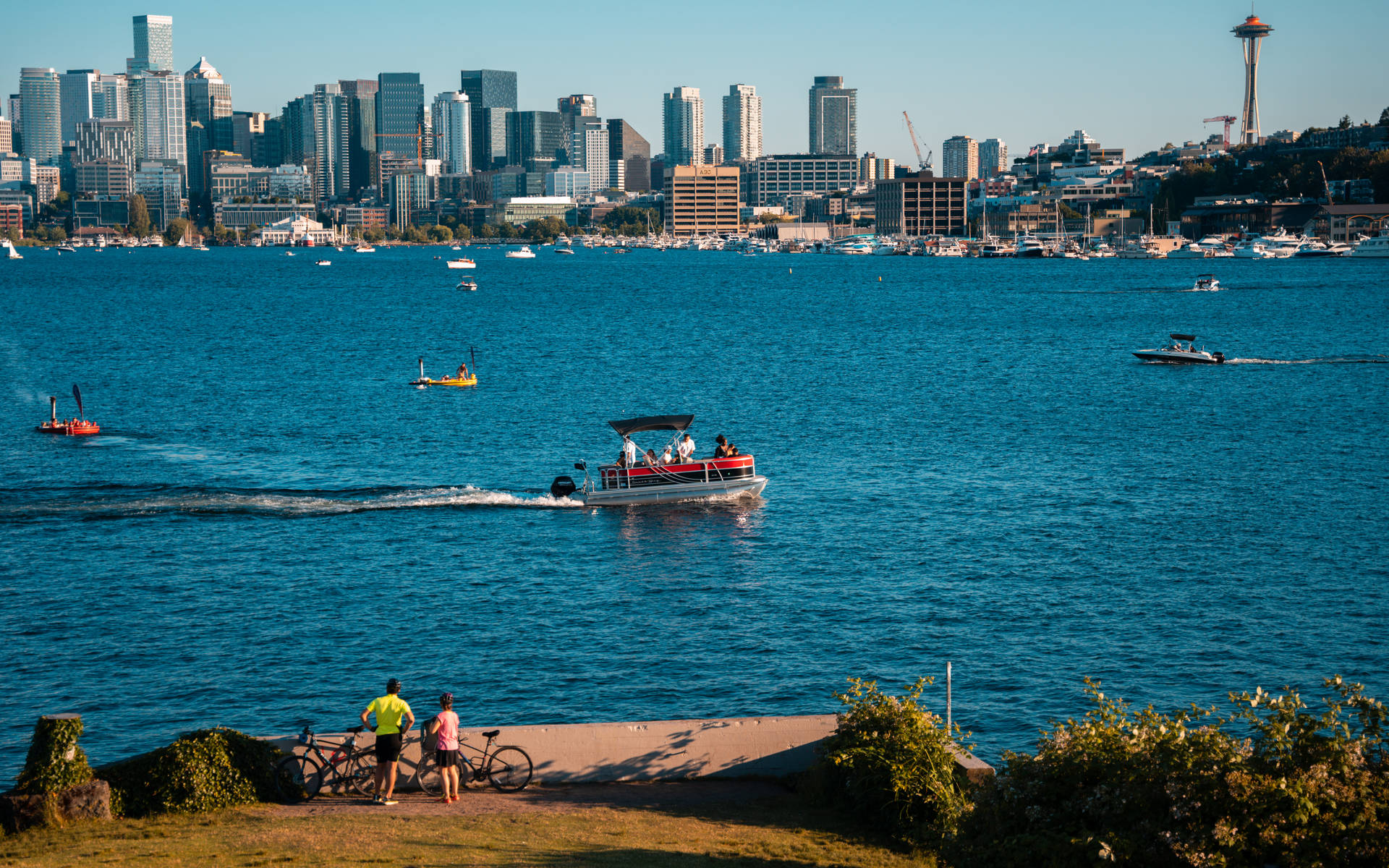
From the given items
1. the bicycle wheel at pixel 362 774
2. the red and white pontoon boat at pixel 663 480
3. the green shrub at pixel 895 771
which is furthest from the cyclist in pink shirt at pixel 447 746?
the red and white pontoon boat at pixel 663 480

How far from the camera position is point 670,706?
30.0 metres

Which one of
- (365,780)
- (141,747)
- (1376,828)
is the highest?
(1376,828)

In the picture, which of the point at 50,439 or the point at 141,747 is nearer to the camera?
the point at 141,747

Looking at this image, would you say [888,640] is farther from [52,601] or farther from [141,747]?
[52,601]

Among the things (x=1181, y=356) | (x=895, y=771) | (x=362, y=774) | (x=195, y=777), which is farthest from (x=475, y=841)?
(x=1181, y=356)

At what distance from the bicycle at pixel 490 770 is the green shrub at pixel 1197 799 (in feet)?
25.5

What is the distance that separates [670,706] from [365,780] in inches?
400

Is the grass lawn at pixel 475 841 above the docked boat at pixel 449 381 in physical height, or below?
below

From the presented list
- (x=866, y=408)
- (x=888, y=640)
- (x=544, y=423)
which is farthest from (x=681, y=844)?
(x=866, y=408)

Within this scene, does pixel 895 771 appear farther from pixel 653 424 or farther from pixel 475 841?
pixel 653 424

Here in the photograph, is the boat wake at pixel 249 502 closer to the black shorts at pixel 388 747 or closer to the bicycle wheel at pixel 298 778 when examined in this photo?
the bicycle wheel at pixel 298 778

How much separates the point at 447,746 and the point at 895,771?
260 inches

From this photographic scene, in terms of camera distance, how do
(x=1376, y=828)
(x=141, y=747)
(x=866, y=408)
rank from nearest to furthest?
(x=1376, y=828), (x=141, y=747), (x=866, y=408)

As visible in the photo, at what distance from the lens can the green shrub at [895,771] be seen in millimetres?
18562
